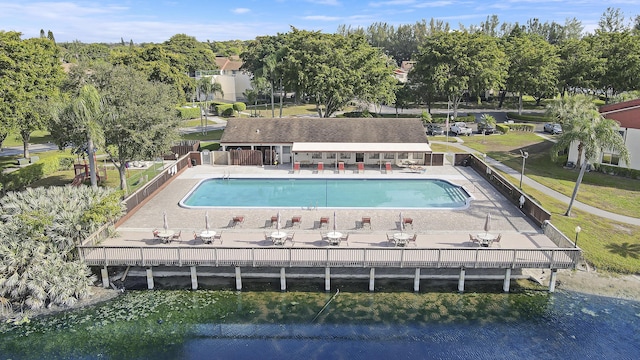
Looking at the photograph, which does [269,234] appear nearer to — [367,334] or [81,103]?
[367,334]

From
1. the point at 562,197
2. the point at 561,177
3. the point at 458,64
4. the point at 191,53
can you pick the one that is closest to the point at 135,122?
the point at 562,197

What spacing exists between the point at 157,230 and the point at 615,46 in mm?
69971

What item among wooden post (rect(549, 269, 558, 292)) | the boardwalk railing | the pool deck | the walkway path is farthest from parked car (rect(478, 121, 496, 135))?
the boardwalk railing

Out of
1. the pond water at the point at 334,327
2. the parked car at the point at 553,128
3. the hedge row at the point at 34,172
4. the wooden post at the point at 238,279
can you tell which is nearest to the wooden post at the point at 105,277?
the pond water at the point at 334,327

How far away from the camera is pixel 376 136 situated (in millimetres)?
40375

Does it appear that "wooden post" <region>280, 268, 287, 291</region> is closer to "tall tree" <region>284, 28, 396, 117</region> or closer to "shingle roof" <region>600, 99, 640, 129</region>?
"shingle roof" <region>600, 99, 640, 129</region>

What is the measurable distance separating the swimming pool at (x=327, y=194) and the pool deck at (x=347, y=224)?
135 centimetres

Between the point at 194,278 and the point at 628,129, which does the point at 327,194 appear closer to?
the point at 194,278

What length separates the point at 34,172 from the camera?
35.8 meters

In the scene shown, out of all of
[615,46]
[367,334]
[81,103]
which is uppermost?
[615,46]

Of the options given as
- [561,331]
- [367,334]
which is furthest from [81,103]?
[561,331]

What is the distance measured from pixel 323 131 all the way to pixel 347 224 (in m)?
16.2

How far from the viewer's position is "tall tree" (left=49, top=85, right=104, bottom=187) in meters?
27.5

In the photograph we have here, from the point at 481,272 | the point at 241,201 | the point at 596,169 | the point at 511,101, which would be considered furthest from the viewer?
the point at 511,101
